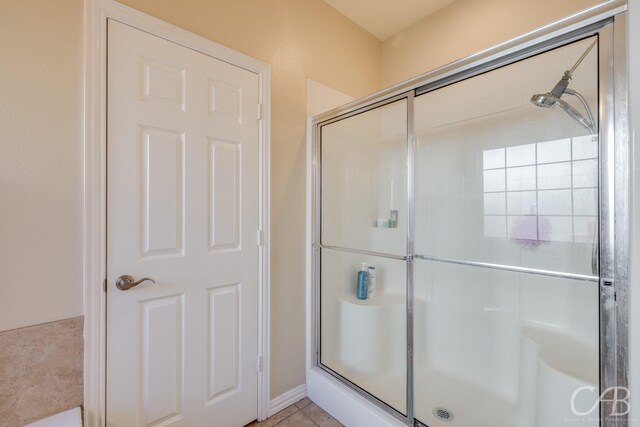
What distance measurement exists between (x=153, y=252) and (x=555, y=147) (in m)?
1.93

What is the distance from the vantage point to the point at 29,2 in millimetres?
1016

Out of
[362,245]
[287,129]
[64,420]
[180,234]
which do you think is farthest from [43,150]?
[362,245]

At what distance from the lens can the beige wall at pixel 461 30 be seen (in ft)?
5.47

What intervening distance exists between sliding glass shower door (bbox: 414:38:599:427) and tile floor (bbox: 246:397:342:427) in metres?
0.56

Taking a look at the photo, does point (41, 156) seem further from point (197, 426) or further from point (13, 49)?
point (197, 426)

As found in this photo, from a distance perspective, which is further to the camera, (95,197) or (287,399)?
(287,399)

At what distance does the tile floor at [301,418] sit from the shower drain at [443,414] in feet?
1.78

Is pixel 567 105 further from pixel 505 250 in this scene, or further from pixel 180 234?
pixel 180 234

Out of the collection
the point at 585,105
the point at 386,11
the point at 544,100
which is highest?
the point at 386,11

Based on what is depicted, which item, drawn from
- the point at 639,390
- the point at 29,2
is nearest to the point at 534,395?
the point at 639,390

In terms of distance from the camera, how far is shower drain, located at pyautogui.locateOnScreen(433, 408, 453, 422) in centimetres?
150

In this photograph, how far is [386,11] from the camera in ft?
6.89

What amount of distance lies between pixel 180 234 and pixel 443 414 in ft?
5.52

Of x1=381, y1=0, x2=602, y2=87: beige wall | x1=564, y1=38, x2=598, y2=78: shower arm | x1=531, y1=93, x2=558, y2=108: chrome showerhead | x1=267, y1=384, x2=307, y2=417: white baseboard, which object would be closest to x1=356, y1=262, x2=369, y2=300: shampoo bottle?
x1=267, y1=384, x2=307, y2=417: white baseboard
